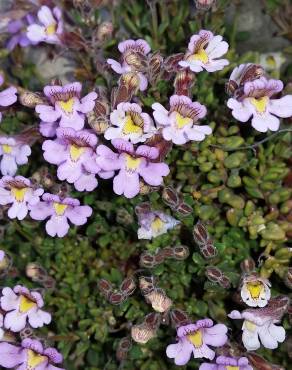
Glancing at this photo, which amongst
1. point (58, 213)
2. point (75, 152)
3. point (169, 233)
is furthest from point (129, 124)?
point (169, 233)

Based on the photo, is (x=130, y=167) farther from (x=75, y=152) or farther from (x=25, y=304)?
(x=25, y=304)

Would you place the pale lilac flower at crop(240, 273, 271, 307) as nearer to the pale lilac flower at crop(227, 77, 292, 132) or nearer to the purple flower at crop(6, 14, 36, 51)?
the pale lilac flower at crop(227, 77, 292, 132)

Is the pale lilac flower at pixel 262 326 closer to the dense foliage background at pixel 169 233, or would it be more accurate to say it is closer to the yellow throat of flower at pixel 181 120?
the dense foliage background at pixel 169 233

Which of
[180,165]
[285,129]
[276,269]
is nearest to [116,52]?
[180,165]

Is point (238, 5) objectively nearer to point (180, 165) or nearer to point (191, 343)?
point (180, 165)

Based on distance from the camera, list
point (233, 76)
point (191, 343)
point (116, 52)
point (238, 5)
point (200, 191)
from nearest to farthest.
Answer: point (191, 343) < point (233, 76) < point (200, 191) < point (116, 52) < point (238, 5)

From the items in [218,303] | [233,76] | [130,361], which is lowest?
[130,361]
